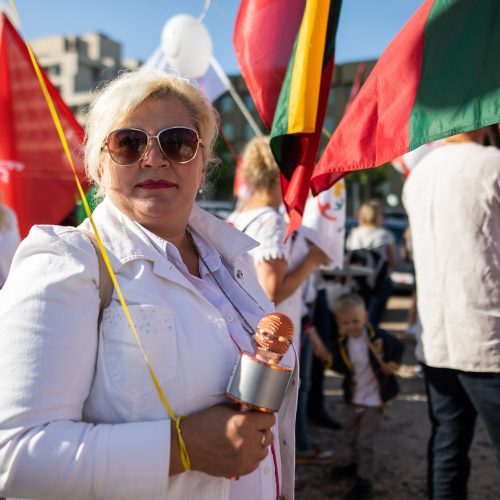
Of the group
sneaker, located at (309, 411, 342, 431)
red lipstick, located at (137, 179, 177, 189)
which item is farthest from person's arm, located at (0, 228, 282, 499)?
sneaker, located at (309, 411, 342, 431)

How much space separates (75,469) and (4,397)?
199 millimetres

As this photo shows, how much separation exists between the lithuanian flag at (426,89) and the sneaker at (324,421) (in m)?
2.60

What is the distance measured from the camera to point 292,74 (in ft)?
7.25

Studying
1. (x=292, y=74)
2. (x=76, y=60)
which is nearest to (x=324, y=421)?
(x=292, y=74)

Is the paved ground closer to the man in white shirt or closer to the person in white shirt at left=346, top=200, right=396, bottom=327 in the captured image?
the man in white shirt

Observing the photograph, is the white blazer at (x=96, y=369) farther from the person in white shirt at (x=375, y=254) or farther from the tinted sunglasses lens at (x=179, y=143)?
the person in white shirt at (x=375, y=254)

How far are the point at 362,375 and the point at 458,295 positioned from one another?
1.29 m

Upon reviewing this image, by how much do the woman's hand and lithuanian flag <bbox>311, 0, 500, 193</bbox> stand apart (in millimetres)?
1112

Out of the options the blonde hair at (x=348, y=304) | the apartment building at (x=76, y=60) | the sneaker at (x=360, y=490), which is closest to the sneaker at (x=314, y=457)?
the sneaker at (x=360, y=490)

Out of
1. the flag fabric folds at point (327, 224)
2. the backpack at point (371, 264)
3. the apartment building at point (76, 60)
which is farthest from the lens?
the apartment building at point (76, 60)

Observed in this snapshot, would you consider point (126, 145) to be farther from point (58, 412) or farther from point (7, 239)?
point (7, 239)

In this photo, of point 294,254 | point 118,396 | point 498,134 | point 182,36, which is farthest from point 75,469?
point 182,36

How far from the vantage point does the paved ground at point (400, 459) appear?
3111mm

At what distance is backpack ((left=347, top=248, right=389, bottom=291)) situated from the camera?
19.0 feet
